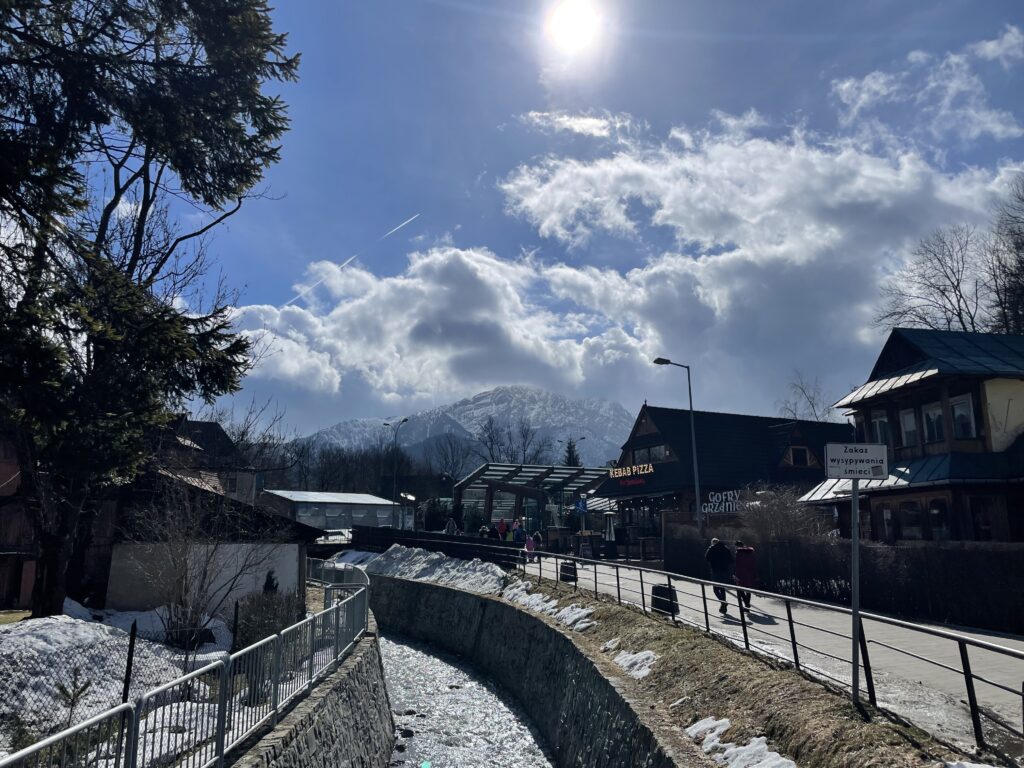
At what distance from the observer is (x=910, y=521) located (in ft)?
91.6

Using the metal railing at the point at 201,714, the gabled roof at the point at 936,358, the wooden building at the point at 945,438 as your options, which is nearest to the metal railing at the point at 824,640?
the metal railing at the point at 201,714

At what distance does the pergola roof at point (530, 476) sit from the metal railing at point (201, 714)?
33.4 meters

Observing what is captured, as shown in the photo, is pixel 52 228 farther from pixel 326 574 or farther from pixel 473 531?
pixel 473 531

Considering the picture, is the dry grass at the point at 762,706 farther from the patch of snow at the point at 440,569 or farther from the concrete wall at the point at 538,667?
the patch of snow at the point at 440,569

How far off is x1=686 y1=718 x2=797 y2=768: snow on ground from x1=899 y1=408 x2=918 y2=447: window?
22929 mm

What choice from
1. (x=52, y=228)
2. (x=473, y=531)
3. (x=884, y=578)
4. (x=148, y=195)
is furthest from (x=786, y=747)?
(x=473, y=531)

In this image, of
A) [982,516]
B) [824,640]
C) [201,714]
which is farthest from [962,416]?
[201,714]

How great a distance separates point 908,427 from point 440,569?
1884 centimetres

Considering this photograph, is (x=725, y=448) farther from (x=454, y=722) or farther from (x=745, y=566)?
(x=454, y=722)

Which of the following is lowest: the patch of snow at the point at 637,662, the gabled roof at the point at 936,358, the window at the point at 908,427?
the patch of snow at the point at 637,662

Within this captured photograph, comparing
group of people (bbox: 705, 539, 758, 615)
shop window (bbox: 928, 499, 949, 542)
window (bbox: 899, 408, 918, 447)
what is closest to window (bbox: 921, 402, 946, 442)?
window (bbox: 899, 408, 918, 447)

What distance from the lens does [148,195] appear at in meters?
20.5

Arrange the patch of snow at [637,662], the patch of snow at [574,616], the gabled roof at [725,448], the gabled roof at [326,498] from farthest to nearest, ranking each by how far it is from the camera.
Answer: the gabled roof at [326,498] → the gabled roof at [725,448] → the patch of snow at [574,616] → the patch of snow at [637,662]

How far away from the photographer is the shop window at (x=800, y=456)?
5009 cm
